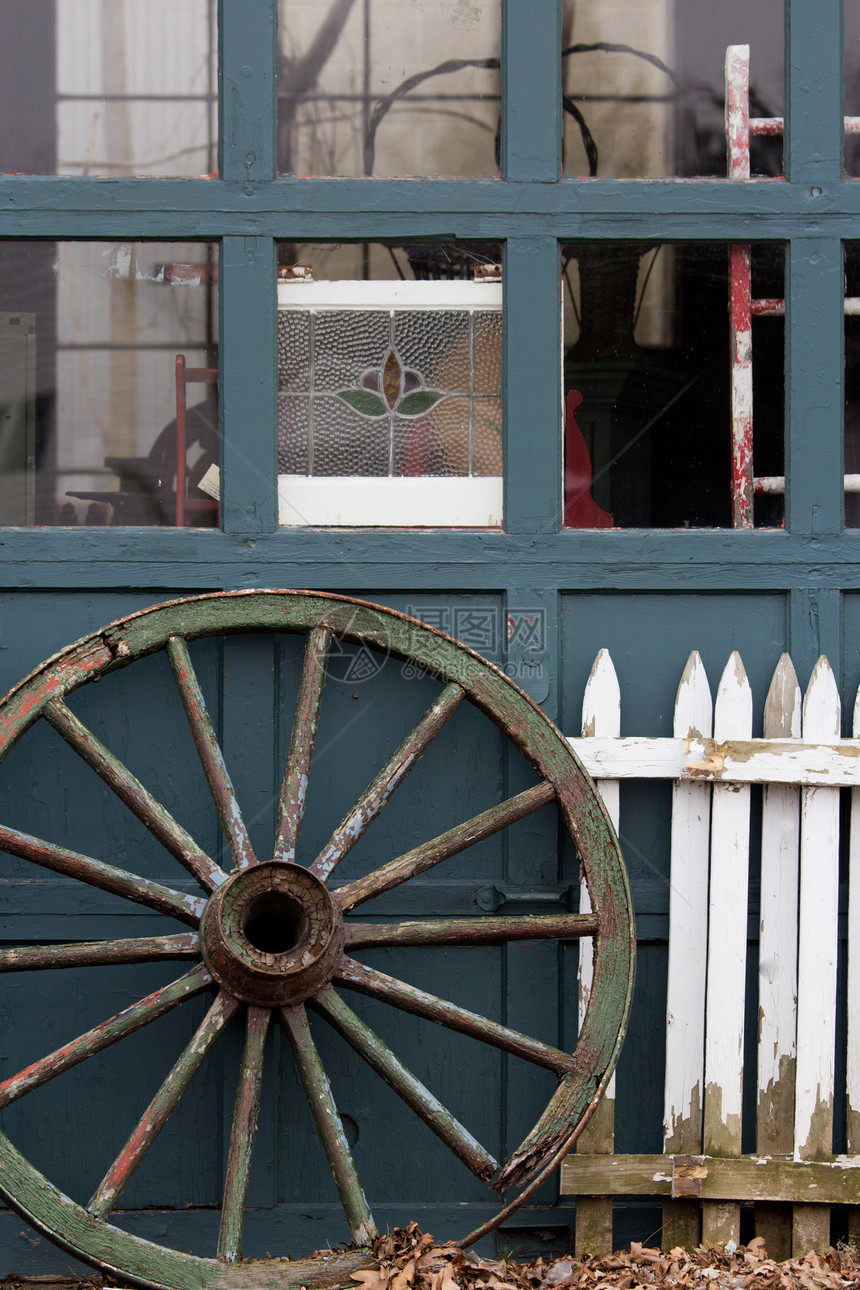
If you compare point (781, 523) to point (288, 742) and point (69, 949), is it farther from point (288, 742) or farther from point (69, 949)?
point (69, 949)

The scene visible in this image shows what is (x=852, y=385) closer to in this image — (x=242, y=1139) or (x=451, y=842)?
(x=451, y=842)

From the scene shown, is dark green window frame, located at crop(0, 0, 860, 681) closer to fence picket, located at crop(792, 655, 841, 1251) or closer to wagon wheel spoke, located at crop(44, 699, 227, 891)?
wagon wheel spoke, located at crop(44, 699, 227, 891)

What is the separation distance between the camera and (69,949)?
8.35 feet

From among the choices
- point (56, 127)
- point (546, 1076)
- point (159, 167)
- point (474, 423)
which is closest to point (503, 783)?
point (546, 1076)

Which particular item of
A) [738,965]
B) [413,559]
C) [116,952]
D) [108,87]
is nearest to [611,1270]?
[738,965]

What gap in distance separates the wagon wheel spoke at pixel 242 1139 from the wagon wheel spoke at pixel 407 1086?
144 millimetres

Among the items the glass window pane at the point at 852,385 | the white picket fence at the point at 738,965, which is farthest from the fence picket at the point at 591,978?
the glass window pane at the point at 852,385

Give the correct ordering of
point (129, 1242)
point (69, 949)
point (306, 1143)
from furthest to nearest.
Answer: point (306, 1143)
point (69, 949)
point (129, 1242)

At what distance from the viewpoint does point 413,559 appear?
2922 millimetres

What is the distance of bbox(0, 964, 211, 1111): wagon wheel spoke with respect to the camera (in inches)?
95.3

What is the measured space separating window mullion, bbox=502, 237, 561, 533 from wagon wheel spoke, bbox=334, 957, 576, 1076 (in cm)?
116

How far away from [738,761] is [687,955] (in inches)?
19.9

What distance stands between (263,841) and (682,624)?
47.7 inches

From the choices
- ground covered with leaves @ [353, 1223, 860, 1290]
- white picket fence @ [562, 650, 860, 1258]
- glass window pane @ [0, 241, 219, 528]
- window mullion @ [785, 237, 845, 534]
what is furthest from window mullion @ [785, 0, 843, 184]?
→ ground covered with leaves @ [353, 1223, 860, 1290]
